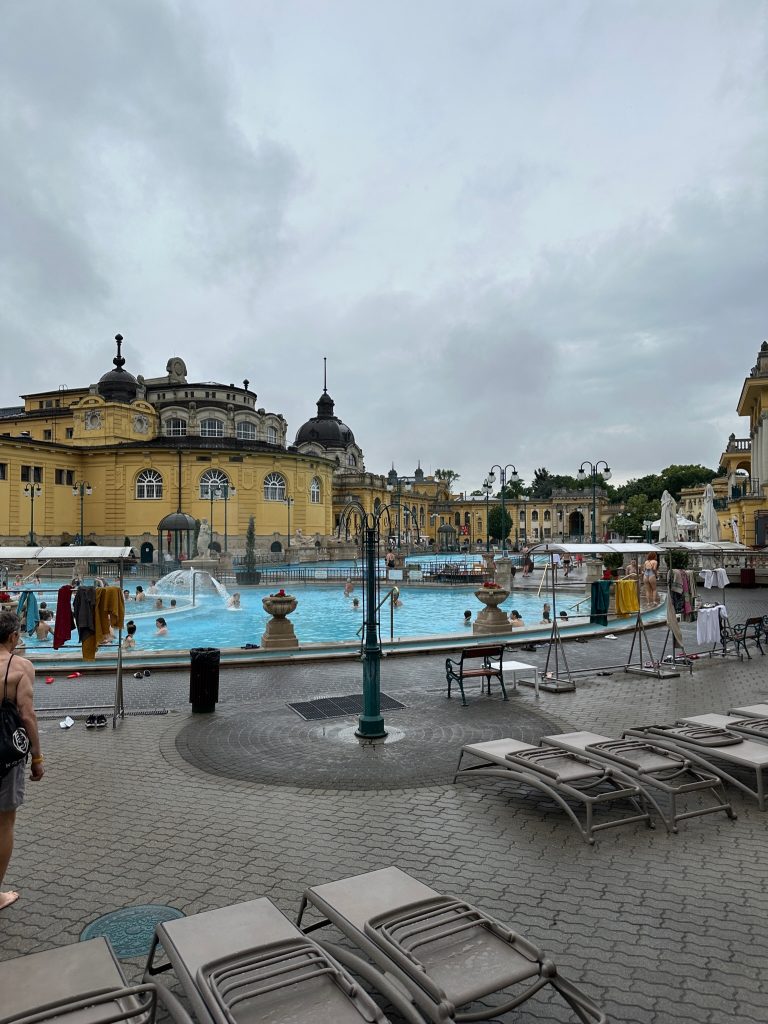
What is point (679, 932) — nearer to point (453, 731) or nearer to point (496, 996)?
point (496, 996)

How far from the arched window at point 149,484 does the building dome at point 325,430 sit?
3177cm

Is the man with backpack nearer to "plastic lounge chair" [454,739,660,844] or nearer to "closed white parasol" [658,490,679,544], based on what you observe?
"plastic lounge chair" [454,739,660,844]

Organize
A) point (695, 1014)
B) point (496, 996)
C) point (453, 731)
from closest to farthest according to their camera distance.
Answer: point (695, 1014), point (496, 996), point (453, 731)

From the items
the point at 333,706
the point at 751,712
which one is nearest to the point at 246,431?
the point at 333,706

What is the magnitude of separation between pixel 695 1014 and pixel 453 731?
5637 millimetres

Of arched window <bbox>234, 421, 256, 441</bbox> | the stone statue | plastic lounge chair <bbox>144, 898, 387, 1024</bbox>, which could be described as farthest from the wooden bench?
arched window <bbox>234, 421, 256, 441</bbox>

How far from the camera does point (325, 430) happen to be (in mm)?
91625

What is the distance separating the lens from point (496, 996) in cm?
395

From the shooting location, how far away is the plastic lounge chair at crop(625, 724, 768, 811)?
6645 millimetres

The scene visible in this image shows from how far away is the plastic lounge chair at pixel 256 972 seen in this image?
10.3ft

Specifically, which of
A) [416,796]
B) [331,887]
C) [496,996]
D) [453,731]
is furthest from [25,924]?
[453,731]

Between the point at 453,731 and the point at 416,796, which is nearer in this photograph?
the point at 416,796

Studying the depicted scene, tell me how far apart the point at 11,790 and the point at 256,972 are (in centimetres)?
237

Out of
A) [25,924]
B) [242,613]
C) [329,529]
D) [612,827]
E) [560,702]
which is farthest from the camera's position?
[329,529]
